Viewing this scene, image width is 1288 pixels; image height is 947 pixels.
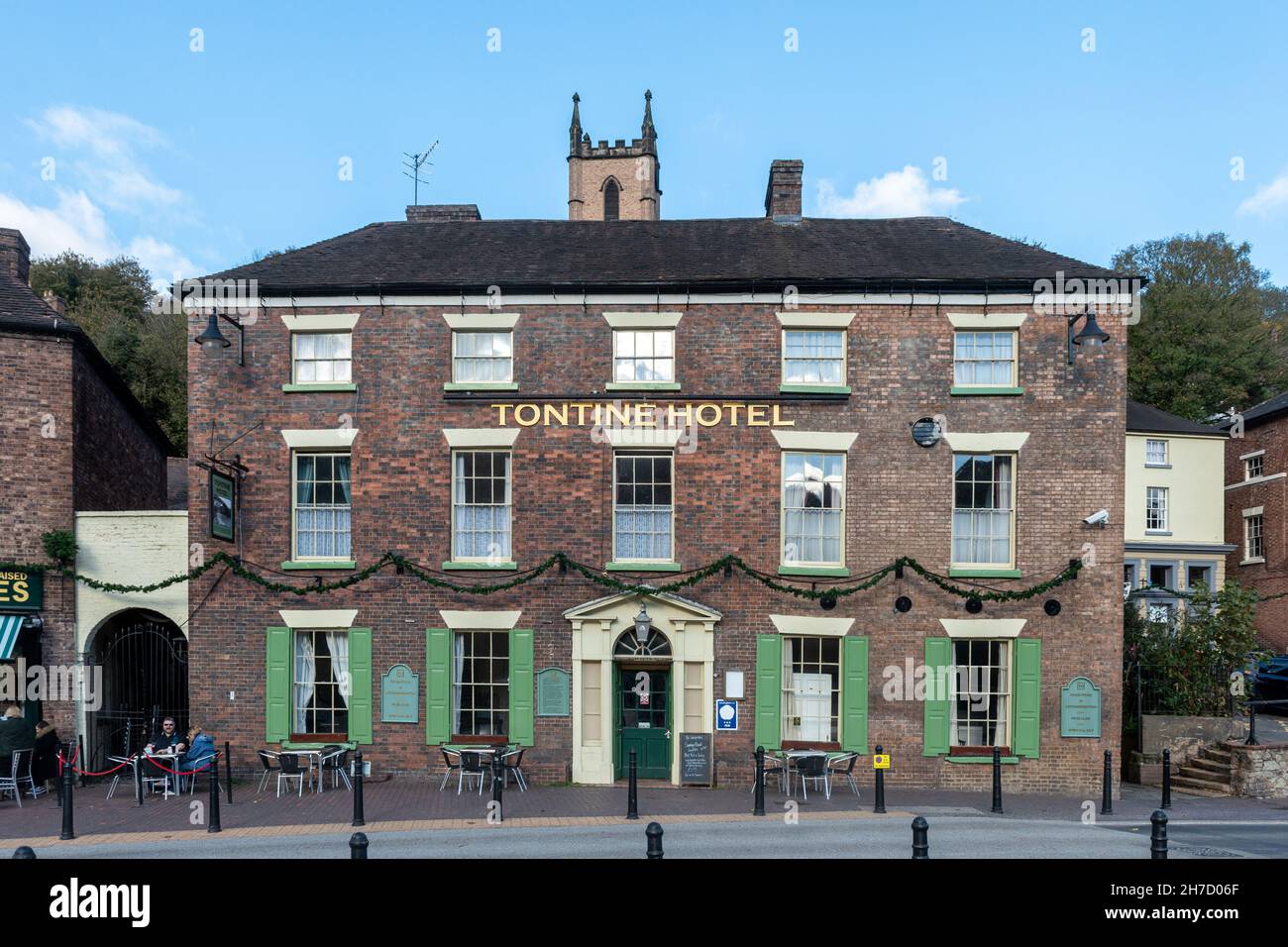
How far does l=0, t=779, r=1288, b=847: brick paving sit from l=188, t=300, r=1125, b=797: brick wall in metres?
0.92

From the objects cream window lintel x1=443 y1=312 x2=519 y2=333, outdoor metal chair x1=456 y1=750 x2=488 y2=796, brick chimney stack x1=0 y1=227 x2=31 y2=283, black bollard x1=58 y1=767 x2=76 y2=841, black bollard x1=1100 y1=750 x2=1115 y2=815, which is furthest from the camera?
brick chimney stack x1=0 y1=227 x2=31 y2=283

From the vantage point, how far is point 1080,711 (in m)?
15.8

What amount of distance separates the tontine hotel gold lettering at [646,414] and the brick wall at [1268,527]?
25.3 meters

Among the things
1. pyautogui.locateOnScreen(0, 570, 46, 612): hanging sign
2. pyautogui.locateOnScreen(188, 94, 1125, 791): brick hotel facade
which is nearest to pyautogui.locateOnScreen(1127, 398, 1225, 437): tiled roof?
pyautogui.locateOnScreen(188, 94, 1125, 791): brick hotel facade

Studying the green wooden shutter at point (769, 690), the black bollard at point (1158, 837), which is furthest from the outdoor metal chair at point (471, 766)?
the black bollard at point (1158, 837)

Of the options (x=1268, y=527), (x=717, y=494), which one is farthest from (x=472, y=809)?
(x=1268, y=527)

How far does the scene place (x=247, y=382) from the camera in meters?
16.6

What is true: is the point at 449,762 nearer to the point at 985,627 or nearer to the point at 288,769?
the point at 288,769

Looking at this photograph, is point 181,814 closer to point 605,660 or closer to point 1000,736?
point 605,660

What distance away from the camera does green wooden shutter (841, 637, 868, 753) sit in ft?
52.0

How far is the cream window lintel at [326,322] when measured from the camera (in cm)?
1652

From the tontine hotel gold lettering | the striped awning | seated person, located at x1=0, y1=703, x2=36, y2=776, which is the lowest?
seated person, located at x1=0, y1=703, x2=36, y2=776

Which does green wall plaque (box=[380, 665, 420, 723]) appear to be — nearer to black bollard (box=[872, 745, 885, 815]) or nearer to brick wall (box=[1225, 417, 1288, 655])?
black bollard (box=[872, 745, 885, 815])

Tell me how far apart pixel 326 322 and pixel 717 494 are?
7.98 m
